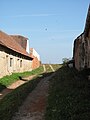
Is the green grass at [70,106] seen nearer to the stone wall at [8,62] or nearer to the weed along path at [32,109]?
the weed along path at [32,109]

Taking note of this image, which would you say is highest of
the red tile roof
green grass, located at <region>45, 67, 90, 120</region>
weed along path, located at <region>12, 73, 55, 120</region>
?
the red tile roof

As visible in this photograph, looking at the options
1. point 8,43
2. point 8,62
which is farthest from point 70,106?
point 8,43

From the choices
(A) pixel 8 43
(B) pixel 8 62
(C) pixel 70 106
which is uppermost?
(A) pixel 8 43

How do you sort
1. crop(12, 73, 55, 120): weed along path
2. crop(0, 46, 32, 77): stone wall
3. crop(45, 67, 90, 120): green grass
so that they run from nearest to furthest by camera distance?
crop(45, 67, 90, 120): green grass < crop(12, 73, 55, 120): weed along path < crop(0, 46, 32, 77): stone wall

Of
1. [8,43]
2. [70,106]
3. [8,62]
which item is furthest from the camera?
[8,43]

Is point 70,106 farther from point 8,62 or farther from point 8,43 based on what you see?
point 8,43

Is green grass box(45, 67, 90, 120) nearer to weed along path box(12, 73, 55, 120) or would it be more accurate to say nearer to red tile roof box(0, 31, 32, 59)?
weed along path box(12, 73, 55, 120)

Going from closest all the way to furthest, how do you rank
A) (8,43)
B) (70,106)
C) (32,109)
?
(70,106) → (32,109) → (8,43)

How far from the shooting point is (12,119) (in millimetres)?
8109

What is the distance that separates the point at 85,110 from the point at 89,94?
2091 millimetres

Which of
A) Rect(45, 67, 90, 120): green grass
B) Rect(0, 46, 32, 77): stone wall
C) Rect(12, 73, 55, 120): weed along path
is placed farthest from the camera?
Rect(0, 46, 32, 77): stone wall

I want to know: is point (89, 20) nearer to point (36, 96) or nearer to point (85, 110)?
point (36, 96)

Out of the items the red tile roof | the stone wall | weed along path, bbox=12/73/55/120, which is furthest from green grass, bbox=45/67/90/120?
the red tile roof

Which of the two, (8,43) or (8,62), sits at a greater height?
(8,43)
